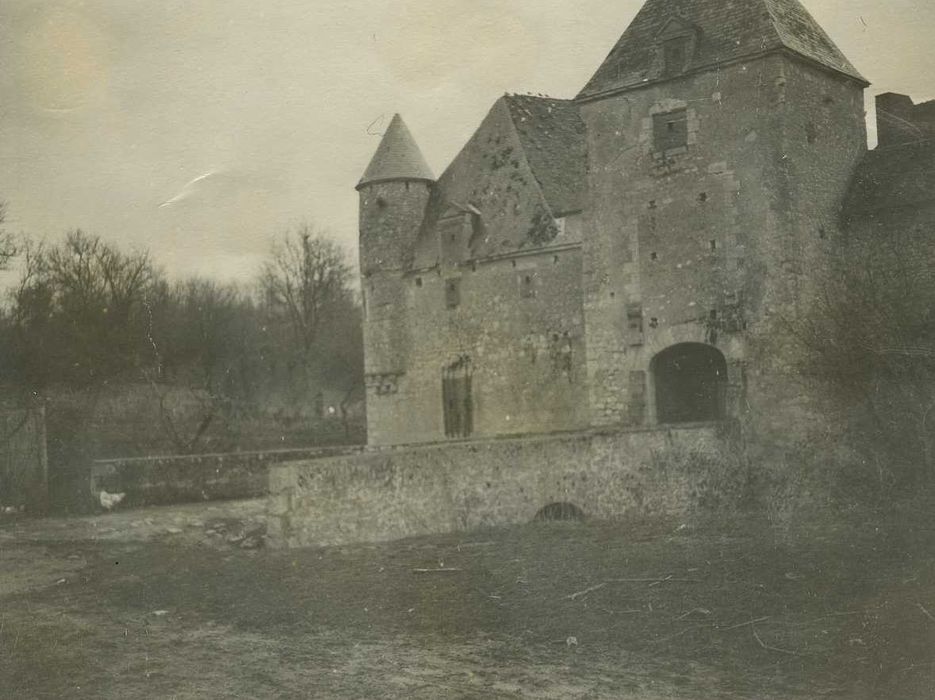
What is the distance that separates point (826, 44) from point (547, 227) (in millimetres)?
7216

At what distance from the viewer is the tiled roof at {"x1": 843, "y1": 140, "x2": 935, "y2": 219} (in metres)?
15.5

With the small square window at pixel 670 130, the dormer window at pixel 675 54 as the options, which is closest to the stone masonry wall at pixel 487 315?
the small square window at pixel 670 130

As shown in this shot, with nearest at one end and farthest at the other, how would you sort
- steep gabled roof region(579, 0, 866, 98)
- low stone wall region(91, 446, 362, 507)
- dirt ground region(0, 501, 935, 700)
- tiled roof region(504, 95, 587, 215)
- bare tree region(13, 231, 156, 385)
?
dirt ground region(0, 501, 935, 700), steep gabled roof region(579, 0, 866, 98), bare tree region(13, 231, 156, 385), low stone wall region(91, 446, 362, 507), tiled roof region(504, 95, 587, 215)

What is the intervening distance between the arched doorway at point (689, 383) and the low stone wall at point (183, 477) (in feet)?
27.8

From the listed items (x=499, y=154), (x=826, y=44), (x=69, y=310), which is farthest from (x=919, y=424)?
(x=69, y=310)

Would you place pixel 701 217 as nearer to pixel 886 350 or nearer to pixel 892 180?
pixel 892 180

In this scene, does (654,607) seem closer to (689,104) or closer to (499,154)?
(689,104)

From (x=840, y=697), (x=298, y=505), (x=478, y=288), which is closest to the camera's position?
(x=840, y=697)

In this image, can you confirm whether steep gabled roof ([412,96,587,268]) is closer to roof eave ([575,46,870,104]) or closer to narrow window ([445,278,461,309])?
narrow window ([445,278,461,309])

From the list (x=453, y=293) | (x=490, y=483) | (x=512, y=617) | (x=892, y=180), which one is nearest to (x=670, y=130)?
(x=892, y=180)

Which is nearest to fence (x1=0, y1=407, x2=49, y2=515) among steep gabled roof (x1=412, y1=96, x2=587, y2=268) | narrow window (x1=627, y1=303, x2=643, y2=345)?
steep gabled roof (x1=412, y1=96, x2=587, y2=268)

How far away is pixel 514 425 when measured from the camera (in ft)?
71.6

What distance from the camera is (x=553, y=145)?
23500 millimetres

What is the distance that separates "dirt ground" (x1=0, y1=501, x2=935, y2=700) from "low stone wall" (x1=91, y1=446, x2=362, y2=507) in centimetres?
717
